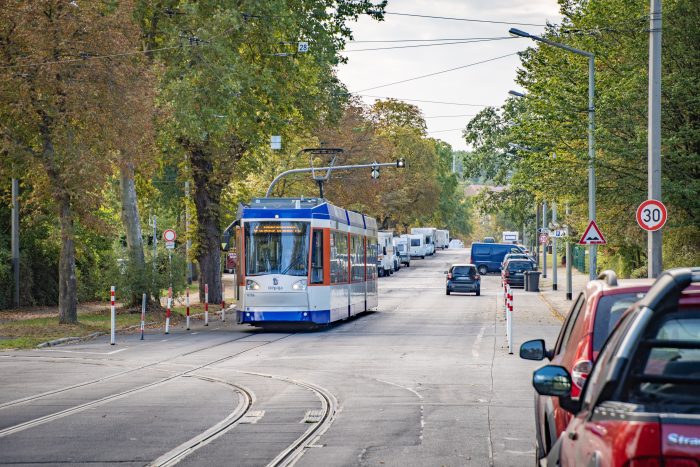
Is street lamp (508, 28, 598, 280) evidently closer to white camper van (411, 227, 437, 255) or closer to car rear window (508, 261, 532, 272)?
car rear window (508, 261, 532, 272)

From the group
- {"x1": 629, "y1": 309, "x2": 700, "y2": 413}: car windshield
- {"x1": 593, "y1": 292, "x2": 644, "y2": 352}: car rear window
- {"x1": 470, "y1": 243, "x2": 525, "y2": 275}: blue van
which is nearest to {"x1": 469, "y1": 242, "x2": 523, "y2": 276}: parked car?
{"x1": 470, "y1": 243, "x2": 525, "y2": 275}: blue van

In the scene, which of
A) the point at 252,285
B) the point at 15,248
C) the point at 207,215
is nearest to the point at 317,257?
the point at 252,285

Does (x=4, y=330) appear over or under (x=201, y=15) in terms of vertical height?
under

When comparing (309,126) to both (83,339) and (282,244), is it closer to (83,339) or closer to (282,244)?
(282,244)

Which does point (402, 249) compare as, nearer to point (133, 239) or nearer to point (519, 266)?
point (519, 266)

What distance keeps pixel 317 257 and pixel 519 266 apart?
121ft

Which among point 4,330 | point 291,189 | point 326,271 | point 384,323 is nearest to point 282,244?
point 326,271

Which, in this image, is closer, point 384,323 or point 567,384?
point 567,384

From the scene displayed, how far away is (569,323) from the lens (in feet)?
28.0

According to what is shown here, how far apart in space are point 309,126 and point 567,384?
3919cm

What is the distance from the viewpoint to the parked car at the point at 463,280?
5659 cm

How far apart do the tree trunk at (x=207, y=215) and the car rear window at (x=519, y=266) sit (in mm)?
25784

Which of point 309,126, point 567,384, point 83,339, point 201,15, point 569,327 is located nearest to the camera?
point 567,384

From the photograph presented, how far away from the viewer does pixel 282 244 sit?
102 ft
